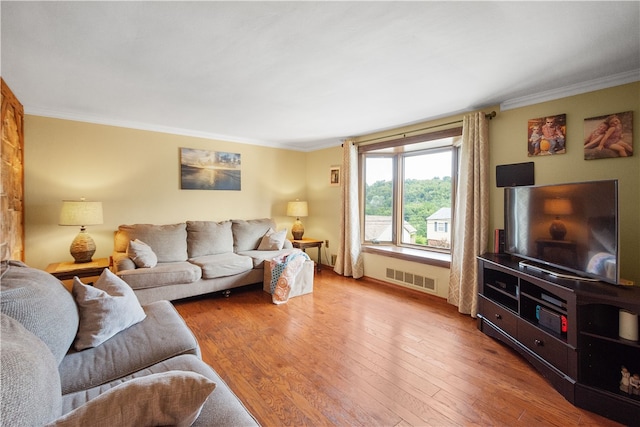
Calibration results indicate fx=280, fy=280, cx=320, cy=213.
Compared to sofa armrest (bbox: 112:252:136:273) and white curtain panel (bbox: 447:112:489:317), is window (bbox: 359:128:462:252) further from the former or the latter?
sofa armrest (bbox: 112:252:136:273)

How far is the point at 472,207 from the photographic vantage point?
10.1ft

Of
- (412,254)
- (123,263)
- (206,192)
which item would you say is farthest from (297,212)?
(123,263)

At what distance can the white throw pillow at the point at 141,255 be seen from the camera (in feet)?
10.3

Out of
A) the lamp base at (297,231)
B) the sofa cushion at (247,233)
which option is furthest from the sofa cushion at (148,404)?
the lamp base at (297,231)

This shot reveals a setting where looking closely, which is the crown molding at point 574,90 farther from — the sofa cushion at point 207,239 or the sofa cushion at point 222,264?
the sofa cushion at point 207,239

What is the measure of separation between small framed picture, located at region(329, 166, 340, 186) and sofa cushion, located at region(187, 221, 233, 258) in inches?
77.2

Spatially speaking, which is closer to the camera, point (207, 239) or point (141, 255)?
point (141, 255)

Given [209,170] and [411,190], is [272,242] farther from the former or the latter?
[411,190]

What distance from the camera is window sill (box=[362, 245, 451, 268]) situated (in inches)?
139

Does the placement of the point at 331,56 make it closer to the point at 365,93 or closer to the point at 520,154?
the point at 365,93

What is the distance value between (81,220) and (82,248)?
1.21 feet

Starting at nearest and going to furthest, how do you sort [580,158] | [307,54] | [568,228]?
[307,54] → [568,228] → [580,158]

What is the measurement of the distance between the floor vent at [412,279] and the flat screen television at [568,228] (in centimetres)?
114

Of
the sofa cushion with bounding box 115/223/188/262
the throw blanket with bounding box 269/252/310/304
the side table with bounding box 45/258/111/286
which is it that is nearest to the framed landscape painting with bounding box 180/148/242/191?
the sofa cushion with bounding box 115/223/188/262
